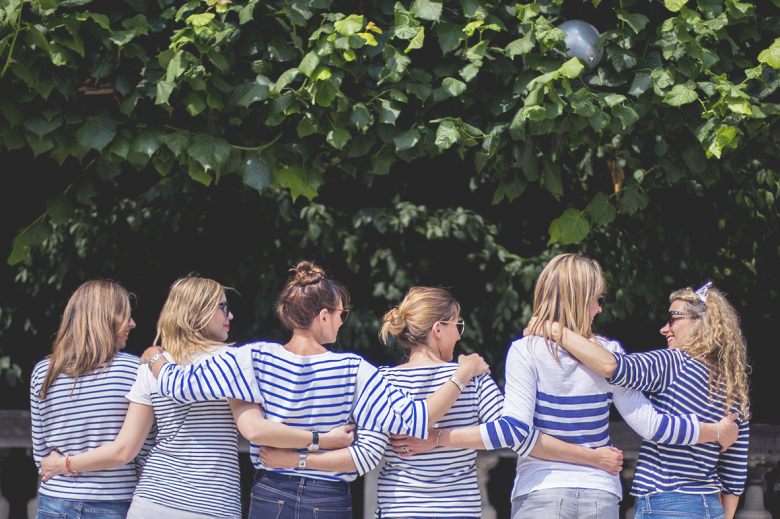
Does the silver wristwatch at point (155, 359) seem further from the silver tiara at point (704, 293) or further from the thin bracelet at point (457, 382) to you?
the silver tiara at point (704, 293)

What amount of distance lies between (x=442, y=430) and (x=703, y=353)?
99 centimetres

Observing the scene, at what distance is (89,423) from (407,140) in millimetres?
1670

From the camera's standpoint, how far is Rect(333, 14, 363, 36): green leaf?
9.61ft

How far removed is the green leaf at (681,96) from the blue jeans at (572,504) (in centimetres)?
161

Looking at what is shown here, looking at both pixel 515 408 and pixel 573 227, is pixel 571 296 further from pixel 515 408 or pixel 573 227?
pixel 573 227

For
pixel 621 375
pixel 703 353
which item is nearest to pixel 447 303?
pixel 621 375

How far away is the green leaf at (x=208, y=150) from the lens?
3186 millimetres

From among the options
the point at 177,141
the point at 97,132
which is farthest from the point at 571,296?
the point at 97,132

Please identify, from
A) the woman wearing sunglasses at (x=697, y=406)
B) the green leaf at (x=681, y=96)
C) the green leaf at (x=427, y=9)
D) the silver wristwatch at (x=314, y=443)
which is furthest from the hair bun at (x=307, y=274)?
the green leaf at (x=681, y=96)

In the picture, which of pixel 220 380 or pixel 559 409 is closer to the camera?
pixel 220 380

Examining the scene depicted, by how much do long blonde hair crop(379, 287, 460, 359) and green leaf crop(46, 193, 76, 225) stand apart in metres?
1.92

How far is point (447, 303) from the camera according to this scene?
2496mm

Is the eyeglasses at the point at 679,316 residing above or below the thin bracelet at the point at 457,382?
above

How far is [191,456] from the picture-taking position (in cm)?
243
